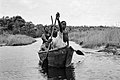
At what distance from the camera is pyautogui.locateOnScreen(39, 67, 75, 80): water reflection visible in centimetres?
1409

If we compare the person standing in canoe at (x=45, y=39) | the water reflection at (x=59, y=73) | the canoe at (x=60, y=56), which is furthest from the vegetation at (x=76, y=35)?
the water reflection at (x=59, y=73)

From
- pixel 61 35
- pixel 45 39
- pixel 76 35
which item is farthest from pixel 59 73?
pixel 76 35

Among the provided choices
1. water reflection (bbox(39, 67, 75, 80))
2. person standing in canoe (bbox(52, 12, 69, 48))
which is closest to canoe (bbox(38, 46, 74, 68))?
water reflection (bbox(39, 67, 75, 80))

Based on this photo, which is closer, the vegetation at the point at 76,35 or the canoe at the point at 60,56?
the canoe at the point at 60,56

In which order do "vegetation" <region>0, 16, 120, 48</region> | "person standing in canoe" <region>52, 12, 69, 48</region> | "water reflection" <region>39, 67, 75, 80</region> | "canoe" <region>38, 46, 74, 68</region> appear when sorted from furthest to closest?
"vegetation" <region>0, 16, 120, 48</region> → "person standing in canoe" <region>52, 12, 69, 48</region> → "canoe" <region>38, 46, 74, 68</region> → "water reflection" <region>39, 67, 75, 80</region>

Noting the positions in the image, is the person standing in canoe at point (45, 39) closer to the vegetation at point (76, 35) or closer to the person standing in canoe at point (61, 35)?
the vegetation at point (76, 35)

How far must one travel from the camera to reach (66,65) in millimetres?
16609

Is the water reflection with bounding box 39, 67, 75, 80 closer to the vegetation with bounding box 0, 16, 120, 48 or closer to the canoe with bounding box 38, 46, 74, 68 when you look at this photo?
the canoe with bounding box 38, 46, 74, 68

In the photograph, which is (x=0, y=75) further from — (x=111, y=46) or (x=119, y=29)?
(x=119, y=29)

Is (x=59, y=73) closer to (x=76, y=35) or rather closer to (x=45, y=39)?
(x=45, y=39)

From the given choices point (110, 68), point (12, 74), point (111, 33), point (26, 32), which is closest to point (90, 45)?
point (111, 33)

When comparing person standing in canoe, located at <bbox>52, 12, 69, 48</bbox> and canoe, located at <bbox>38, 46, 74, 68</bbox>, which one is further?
person standing in canoe, located at <bbox>52, 12, 69, 48</bbox>

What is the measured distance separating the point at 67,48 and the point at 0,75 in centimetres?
428

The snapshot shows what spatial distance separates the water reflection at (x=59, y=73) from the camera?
46.2ft
